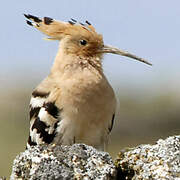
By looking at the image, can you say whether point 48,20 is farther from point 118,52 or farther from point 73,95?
point 73,95

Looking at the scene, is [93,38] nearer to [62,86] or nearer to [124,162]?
[62,86]

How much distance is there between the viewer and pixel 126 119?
7.84m

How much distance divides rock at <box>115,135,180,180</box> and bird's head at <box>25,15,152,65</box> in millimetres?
1503

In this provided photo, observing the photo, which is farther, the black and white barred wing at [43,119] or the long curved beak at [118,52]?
the long curved beak at [118,52]

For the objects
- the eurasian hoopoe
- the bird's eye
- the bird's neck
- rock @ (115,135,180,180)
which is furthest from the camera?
the bird's eye

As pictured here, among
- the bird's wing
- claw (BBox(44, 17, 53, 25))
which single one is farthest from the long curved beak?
the bird's wing

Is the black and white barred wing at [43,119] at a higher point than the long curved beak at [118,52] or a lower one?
lower

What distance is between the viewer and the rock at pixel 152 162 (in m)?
2.28

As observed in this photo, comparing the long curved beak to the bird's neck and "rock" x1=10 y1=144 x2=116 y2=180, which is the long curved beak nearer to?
the bird's neck

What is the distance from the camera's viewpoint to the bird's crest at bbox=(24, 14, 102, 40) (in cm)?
393

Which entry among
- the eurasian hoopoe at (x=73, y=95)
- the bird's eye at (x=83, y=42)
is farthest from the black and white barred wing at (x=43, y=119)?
the bird's eye at (x=83, y=42)

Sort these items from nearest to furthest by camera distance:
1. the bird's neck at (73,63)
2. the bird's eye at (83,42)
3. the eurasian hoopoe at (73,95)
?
the eurasian hoopoe at (73,95) < the bird's neck at (73,63) < the bird's eye at (83,42)

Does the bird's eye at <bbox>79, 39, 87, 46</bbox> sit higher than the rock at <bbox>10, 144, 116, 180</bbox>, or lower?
higher

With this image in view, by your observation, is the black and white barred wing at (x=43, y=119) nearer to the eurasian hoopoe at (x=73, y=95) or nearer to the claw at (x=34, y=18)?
the eurasian hoopoe at (x=73, y=95)
